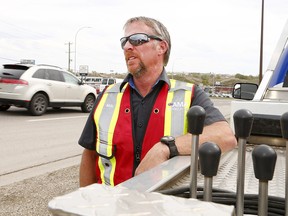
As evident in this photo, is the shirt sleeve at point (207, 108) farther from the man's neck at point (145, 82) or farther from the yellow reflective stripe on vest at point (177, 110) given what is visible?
the man's neck at point (145, 82)

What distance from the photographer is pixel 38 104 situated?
40.1ft

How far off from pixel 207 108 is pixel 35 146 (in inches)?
221

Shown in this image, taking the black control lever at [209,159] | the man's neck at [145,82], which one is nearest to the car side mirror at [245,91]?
the man's neck at [145,82]

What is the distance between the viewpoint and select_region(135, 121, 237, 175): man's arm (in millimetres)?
1866

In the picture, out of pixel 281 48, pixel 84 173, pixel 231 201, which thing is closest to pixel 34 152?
pixel 84 173

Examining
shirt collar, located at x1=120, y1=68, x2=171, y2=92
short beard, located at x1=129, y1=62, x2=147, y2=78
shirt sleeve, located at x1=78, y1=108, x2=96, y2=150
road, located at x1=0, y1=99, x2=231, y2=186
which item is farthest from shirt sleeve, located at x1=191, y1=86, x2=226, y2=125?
road, located at x1=0, y1=99, x2=231, y2=186

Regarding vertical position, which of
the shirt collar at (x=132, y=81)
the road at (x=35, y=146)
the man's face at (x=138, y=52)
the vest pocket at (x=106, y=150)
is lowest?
the road at (x=35, y=146)

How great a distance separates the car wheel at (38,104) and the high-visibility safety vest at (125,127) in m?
10.1

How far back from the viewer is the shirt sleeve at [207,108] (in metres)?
2.20

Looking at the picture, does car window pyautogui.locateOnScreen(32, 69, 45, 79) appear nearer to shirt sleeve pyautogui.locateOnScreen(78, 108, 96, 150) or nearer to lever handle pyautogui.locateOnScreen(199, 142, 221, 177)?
shirt sleeve pyautogui.locateOnScreen(78, 108, 96, 150)

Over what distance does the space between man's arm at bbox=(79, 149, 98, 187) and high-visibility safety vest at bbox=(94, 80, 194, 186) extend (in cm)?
15

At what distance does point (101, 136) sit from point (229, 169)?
873 mm

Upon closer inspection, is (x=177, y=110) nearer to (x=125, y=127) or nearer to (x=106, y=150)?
(x=125, y=127)

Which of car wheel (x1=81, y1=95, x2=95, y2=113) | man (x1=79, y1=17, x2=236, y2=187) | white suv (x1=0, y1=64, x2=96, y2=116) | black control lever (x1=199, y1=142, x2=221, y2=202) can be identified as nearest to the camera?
black control lever (x1=199, y1=142, x2=221, y2=202)
